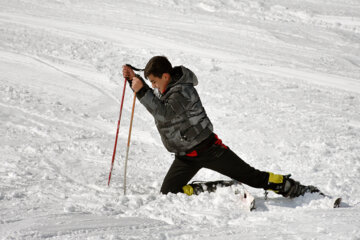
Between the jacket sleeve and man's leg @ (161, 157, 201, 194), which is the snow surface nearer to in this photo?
man's leg @ (161, 157, 201, 194)

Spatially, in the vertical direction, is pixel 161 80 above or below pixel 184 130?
above

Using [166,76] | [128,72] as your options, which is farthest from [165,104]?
[128,72]

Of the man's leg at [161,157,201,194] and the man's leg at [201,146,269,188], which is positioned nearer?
the man's leg at [201,146,269,188]

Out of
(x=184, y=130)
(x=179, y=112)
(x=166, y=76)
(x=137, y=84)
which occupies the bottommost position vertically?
(x=184, y=130)

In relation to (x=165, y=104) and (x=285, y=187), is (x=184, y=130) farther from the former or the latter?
(x=285, y=187)

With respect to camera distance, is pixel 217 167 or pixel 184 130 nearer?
pixel 184 130

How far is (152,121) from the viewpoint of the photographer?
23.2ft

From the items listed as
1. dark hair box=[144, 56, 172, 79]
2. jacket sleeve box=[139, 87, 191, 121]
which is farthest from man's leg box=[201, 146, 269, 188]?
dark hair box=[144, 56, 172, 79]

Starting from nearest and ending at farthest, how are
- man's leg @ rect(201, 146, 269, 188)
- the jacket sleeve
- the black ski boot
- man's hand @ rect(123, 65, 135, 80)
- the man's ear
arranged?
1. the jacket sleeve
2. the man's ear
3. man's hand @ rect(123, 65, 135, 80)
4. man's leg @ rect(201, 146, 269, 188)
5. the black ski boot

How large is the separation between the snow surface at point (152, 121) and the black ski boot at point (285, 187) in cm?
9

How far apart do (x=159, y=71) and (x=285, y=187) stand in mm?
1715

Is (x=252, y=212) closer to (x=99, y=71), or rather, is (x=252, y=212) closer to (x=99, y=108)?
(x=99, y=108)

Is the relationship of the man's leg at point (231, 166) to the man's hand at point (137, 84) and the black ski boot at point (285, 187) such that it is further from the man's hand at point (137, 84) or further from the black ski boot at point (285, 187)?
the man's hand at point (137, 84)

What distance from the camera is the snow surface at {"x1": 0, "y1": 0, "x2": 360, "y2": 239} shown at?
3.54 meters
